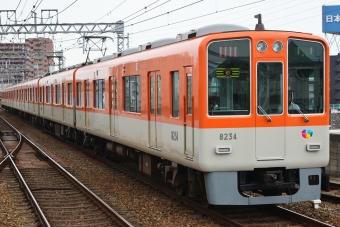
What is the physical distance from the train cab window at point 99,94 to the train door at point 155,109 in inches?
162

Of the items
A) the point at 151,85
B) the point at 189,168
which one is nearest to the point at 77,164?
the point at 151,85

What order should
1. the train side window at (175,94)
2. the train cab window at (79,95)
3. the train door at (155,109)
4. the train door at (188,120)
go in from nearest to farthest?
the train door at (188,120), the train side window at (175,94), the train door at (155,109), the train cab window at (79,95)

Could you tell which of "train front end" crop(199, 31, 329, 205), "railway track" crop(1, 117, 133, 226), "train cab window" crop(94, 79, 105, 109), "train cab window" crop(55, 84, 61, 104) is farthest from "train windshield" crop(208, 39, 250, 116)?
"train cab window" crop(55, 84, 61, 104)

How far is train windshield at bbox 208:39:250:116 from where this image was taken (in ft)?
26.5

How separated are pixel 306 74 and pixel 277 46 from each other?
1.90 feet

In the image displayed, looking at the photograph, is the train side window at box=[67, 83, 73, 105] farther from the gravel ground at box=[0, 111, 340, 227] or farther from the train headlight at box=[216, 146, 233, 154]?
the train headlight at box=[216, 146, 233, 154]

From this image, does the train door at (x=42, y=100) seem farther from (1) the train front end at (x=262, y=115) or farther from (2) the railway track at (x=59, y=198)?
(1) the train front end at (x=262, y=115)

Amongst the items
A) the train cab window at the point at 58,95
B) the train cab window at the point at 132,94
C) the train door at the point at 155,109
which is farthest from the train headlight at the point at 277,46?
the train cab window at the point at 58,95

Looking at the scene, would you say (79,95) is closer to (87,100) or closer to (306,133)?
(87,100)

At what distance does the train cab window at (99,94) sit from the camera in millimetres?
14500

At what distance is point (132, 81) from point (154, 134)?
72.9 inches

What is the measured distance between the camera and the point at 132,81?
38.7 ft

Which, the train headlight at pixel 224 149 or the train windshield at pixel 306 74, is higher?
the train windshield at pixel 306 74

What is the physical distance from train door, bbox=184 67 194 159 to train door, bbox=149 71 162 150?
134 cm
